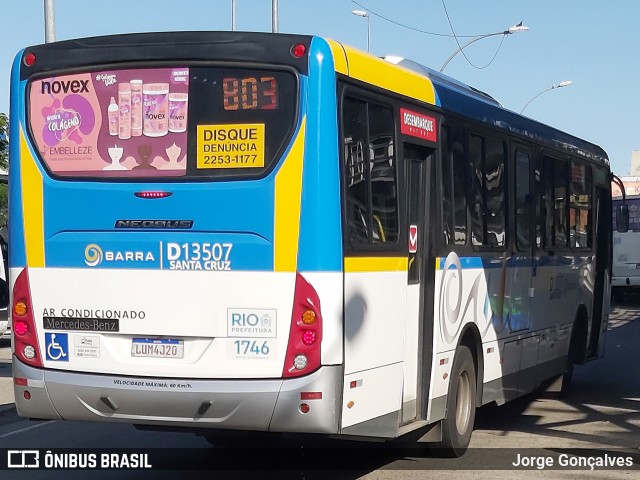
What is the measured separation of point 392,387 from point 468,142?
2.76 metres

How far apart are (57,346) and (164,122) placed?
1725mm

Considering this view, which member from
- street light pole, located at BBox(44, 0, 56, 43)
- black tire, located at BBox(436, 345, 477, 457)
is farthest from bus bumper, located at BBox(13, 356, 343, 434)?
street light pole, located at BBox(44, 0, 56, 43)

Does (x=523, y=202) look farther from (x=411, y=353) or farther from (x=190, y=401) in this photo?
(x=190, y=401)

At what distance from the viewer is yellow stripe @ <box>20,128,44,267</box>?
8070 mm

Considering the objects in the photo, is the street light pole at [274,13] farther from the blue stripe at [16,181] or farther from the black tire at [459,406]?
the blue stripe at [16,181]

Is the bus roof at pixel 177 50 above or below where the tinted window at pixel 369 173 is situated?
above

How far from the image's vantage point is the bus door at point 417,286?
8.73 metres

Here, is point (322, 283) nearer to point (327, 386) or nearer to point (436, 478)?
point (327, 386)

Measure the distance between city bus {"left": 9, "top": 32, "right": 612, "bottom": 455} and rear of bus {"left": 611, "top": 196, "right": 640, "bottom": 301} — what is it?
91.9 feet

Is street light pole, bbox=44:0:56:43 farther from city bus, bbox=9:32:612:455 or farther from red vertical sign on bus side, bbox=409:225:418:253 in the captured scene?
red vertical sign on bus side, bbox=409:225:418:253

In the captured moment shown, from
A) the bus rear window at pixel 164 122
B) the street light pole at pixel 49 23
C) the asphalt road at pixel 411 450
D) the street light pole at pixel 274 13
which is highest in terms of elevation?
the street light pole at pixel 274 13

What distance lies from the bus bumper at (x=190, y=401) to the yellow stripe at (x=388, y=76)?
2.07 m

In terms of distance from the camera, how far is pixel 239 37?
7.69 m

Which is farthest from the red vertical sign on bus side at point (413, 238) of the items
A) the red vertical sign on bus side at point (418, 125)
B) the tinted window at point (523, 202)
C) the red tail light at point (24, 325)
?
the tinted window at point (523, 202)
